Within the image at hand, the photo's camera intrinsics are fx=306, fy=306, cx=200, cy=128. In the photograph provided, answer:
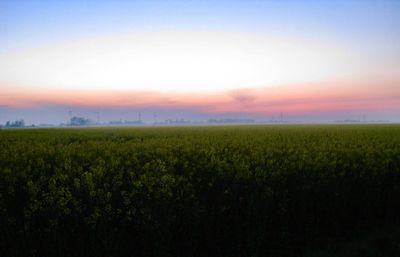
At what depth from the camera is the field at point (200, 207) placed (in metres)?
4.93

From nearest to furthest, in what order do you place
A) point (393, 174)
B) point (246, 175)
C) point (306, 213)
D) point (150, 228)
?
point (150, 228)
point (246, 175)
point (306, 213)
point (393, 174)

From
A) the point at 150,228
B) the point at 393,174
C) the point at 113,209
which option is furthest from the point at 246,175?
the point at 393,174

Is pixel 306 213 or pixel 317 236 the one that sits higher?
pixel 306 213

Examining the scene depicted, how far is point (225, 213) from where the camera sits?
6.38 metres

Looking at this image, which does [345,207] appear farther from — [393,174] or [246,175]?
[246,175]

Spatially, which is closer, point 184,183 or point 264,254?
point 184,183

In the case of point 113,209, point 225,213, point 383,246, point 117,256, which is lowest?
point 383,246

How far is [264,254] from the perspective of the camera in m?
6.93

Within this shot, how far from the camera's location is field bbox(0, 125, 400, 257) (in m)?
4.93

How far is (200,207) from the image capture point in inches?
235

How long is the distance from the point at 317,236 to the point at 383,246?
1543mm

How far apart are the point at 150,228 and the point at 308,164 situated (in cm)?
445

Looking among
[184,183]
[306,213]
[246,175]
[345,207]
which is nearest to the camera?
[184,183]

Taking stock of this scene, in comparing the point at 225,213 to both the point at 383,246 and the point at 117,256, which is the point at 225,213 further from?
the point at 383,246
